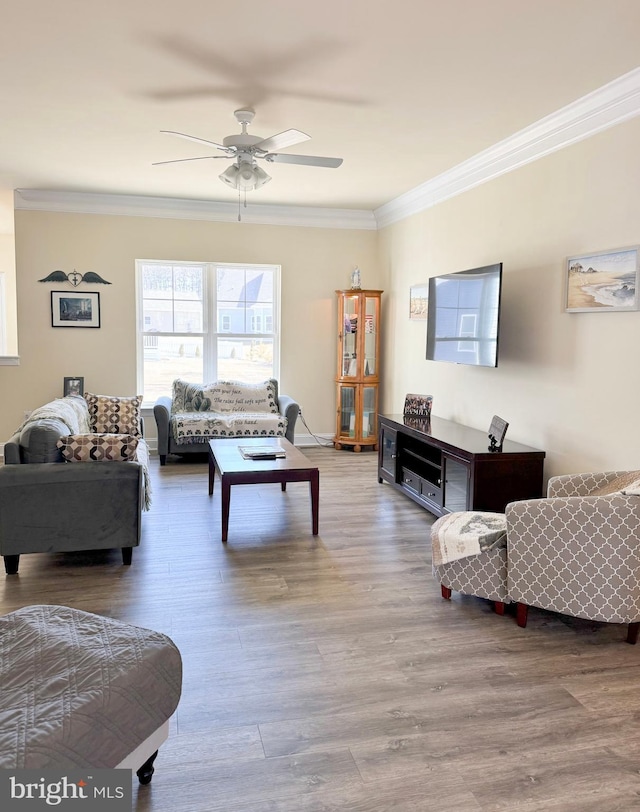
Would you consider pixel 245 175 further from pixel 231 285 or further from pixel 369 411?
pixel 369 411

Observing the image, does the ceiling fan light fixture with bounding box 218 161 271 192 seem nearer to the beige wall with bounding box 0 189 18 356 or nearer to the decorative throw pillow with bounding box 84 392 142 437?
the decorative throw pillow with bounding box 84 392 142 437

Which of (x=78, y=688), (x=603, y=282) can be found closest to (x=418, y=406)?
(x=603, y=282)

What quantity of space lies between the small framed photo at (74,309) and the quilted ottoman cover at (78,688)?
517 centimetres

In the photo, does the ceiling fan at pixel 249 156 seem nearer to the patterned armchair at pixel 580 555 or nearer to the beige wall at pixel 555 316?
the beige wall at pixel 555 316

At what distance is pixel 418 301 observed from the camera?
6215 millimetres

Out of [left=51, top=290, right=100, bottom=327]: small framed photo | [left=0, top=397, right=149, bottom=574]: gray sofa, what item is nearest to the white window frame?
[left=51, top=290, right=100, bottom=327]: small framed photo

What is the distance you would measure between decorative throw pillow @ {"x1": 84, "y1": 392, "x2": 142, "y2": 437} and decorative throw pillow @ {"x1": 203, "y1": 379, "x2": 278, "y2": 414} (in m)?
1.28

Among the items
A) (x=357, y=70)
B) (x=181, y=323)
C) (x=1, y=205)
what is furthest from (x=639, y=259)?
(x=1, y=205)

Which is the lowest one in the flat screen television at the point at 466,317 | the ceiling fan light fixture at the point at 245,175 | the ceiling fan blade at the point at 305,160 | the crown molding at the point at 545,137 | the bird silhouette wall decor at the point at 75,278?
the flat screen television at the point at 466,317

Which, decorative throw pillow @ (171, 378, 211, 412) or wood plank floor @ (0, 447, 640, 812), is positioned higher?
decorative throw pillow @ (171, 378, 211, 412)

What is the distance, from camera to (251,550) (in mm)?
3934

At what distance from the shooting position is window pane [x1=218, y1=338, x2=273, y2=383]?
23.7 feet

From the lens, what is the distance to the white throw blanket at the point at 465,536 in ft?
9.86

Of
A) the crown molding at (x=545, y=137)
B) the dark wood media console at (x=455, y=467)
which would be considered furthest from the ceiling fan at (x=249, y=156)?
the dark wood media console at (x=455, y=467)
